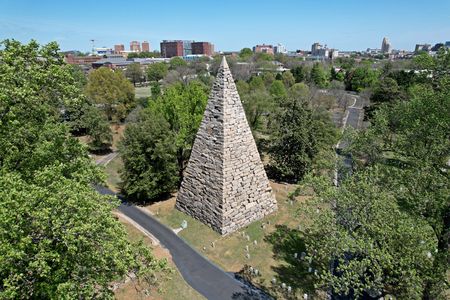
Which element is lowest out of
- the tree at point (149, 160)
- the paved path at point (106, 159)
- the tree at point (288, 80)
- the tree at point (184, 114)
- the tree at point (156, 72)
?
the paved path at point (106, 159)

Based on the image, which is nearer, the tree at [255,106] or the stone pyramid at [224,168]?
the stone pyramid at [224,168]

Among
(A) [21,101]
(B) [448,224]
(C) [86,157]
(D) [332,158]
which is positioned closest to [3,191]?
(A) [21,101]

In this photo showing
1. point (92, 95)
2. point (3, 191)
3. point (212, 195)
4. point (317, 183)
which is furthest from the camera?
point (92, 95)

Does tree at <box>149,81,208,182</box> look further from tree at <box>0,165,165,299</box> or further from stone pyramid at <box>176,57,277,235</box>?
tree at <box>0,165,165,299</box>

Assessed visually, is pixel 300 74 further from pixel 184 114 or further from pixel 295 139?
pixel 184 114

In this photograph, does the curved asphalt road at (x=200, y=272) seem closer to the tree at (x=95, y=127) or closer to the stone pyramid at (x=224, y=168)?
the stone pyramid at (x=224, y=168)

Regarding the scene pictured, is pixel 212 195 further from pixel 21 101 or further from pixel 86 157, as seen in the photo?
pixel 21 101

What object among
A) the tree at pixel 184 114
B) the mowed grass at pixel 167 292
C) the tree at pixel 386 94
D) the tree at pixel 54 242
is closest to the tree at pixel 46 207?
the tree at pixel 54 242
